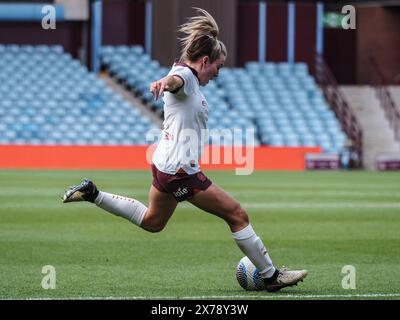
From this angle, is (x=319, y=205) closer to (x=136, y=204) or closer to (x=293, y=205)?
(x=293, y=205)

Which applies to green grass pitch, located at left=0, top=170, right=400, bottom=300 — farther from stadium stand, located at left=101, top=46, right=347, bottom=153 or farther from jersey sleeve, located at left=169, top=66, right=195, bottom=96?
stadium stand, located at left=101, top=46, right=347, bottom=153

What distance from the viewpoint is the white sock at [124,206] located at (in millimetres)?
9414

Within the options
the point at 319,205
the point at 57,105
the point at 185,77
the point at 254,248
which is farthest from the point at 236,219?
the point at 57,105

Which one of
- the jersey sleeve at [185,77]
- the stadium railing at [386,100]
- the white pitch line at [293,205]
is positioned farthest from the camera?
the stadium railing at [386,100]

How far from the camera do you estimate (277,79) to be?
42.2 metres

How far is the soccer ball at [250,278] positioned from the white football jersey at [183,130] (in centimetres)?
109

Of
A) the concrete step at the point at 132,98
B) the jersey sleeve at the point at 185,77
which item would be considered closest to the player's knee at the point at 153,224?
the jersey sleeve at the point at 185,77

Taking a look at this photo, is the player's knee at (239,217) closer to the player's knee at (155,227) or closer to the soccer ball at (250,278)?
the soccer ball at (250,278)

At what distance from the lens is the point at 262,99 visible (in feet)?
135

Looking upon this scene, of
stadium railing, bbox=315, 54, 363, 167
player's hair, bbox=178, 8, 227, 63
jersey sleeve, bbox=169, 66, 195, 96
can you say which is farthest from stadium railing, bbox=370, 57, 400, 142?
jersey sleeve, bbox=169, 66, 195, 96

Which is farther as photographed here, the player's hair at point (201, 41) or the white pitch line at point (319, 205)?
the white pitch line at point (319, 205)
